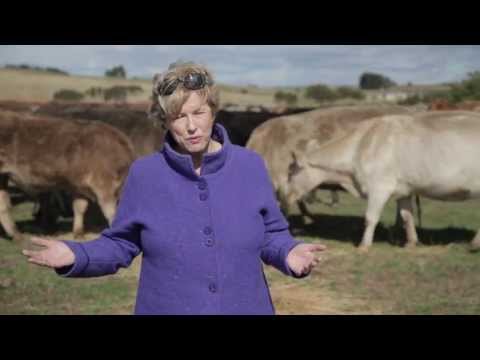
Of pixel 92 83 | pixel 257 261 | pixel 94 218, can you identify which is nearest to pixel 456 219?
pixel 94 218

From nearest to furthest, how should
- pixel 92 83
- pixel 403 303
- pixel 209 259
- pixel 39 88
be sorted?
pixel 209 259, pixel 403 303, pixel 39 88, pixel 92 83

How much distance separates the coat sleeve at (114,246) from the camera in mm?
2879

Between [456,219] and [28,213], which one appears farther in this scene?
[28,213]

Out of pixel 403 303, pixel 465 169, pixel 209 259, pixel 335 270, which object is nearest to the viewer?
pixel 209 259

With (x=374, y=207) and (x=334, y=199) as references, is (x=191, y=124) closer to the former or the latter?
(x=374, y=207)

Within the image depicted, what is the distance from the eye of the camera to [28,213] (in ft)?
49.2

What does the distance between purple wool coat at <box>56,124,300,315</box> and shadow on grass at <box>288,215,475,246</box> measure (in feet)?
28.7

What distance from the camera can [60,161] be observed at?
37.0ft

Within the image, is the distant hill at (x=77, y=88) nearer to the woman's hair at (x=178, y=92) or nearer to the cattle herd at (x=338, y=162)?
the cattle herd at (x=338, y=162)

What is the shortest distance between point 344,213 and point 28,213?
6.97 metres

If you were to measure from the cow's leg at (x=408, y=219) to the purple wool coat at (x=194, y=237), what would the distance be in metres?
8.43

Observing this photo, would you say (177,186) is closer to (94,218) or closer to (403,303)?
(403,303)

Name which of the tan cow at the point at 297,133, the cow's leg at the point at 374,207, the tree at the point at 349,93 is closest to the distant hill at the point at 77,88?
the tree at the point at 349,93

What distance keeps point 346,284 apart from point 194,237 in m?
6.12
